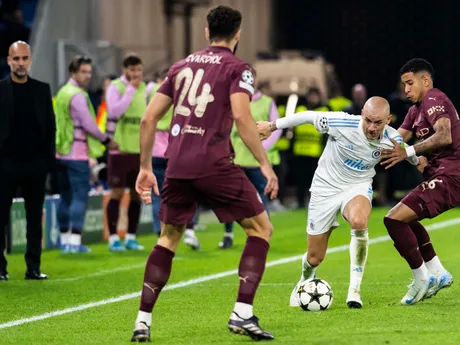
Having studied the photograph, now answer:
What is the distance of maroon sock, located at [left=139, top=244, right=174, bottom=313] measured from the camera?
770 cm

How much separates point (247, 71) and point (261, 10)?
21.1m

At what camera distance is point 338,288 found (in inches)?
425

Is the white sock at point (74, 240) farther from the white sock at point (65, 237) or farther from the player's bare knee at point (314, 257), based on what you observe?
Result: the player's bare knee at point (314, 257)

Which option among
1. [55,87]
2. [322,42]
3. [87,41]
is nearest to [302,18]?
[322,42]

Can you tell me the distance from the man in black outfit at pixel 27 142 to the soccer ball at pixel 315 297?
3.42 metres

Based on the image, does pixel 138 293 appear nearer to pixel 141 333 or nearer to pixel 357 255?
pixel 357 255

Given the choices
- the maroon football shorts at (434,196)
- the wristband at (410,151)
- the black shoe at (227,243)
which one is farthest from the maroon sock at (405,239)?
the black shoe at (227,243)

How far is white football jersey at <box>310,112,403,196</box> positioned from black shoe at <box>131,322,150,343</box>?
92.0 inches

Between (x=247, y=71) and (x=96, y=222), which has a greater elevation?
(x=247, y=71)

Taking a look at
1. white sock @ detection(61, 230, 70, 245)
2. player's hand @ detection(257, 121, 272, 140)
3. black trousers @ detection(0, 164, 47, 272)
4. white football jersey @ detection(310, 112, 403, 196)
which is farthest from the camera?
white sock @ detection(61, 230, 70, 245)

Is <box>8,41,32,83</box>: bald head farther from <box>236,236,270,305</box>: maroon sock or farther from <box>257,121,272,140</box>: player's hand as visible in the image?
<box>236,236,270,305</box>: maroon sock

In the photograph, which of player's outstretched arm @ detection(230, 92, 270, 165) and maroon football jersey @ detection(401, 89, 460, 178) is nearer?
player's outstretched arm @ detection(230, 92, 270, 165)

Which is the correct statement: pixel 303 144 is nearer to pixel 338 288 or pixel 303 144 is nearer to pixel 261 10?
pixel 261 10

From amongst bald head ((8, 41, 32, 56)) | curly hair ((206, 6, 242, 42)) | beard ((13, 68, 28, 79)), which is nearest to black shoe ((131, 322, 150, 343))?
curly hair ((206, 6, 242, 42))
